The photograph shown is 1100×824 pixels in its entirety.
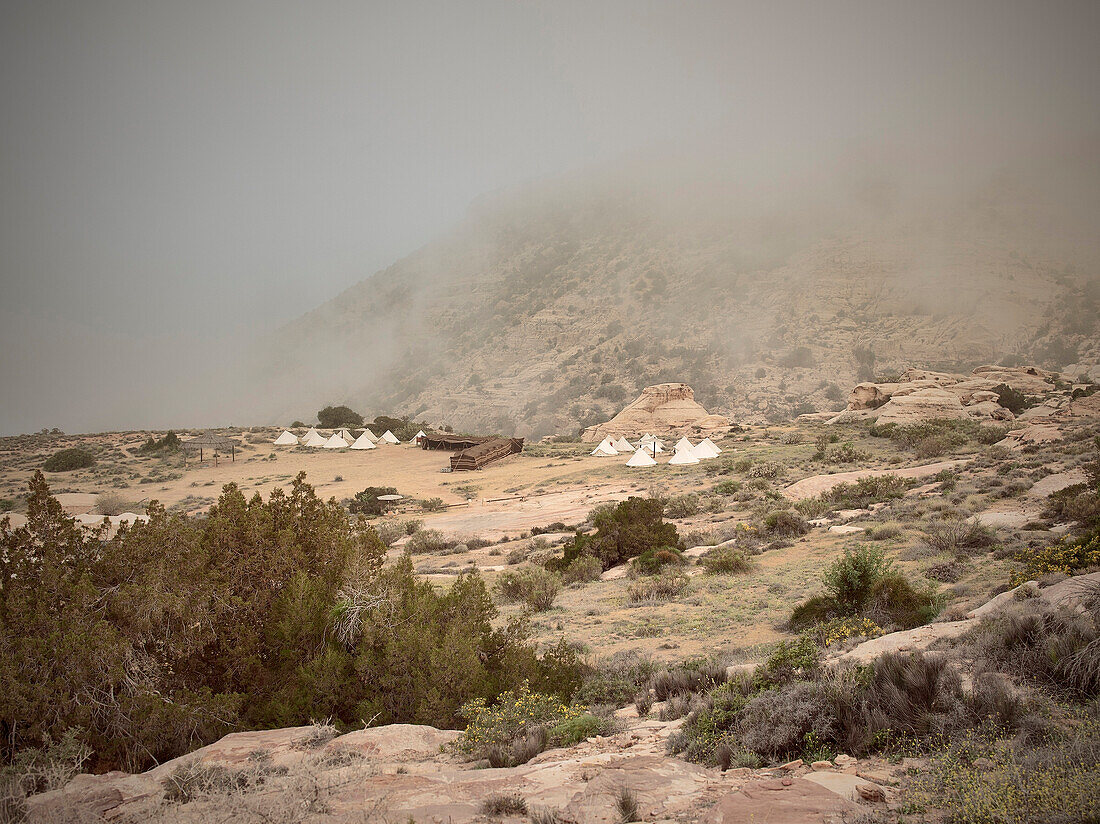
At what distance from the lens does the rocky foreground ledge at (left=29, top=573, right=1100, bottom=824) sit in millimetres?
3105

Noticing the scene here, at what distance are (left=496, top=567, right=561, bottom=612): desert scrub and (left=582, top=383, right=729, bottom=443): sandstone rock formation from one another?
109 feet

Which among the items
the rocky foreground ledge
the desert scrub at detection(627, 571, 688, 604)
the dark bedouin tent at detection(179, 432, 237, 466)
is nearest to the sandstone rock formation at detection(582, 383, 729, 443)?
the dark bedouin tent at detection(179, 432, 237, 466)

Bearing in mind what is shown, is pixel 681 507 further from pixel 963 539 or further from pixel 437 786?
pixel 437 786

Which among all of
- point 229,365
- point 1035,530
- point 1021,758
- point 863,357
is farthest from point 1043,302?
point 229,365

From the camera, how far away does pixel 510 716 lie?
476cm

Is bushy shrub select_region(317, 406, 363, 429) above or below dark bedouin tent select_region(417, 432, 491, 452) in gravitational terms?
above

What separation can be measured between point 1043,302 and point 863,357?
896 inches

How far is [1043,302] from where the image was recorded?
6769 cm

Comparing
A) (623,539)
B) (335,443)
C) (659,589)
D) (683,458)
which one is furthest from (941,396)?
(335,443)

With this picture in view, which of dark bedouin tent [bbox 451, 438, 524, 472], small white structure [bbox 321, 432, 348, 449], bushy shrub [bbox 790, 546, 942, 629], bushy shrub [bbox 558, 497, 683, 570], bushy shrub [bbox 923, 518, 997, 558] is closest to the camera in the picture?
bushy shrub [bbox 790, 546, 942, 629]

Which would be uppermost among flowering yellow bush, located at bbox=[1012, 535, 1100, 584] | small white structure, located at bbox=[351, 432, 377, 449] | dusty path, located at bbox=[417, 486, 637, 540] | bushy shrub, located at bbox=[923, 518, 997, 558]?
small white structure, located at bbox=[351, 432, 377, 449]

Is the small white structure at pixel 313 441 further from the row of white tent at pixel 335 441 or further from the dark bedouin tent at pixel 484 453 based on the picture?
the dark bedouin tent at pixel 484 453

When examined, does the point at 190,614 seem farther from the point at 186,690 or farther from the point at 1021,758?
the point at 1021,758

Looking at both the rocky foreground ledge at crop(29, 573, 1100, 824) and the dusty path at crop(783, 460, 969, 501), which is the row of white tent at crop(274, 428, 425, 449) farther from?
the rocky foreground ledge at crop(29, 573, 1100, 824)
